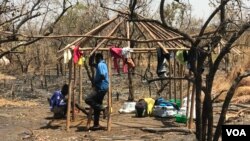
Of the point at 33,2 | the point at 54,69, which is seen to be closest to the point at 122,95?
the point at 33,2

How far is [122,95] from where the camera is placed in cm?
2088

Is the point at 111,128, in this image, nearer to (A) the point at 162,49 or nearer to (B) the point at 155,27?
(A) the point at 162,49

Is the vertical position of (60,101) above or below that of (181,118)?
above

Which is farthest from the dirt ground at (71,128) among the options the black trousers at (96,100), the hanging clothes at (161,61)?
the hanging clothes at (161,61)

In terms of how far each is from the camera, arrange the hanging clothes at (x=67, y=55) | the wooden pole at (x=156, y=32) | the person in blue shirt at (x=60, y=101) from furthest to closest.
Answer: the wooden pole at (x=156, y=32) → the person in blue shirt at (x=60, y=101) → the hanging clothes at (x=67, y=55)

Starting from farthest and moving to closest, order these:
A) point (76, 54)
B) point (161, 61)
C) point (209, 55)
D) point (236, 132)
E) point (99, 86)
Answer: point (161, 61), point (76, 54), point (99, 86), point (209, 55), point (236, 132)

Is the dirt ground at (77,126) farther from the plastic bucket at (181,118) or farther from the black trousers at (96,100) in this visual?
the black trousers at (96,100)

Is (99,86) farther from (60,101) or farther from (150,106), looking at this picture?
(150,106)

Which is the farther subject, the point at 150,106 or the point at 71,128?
the point at 150,106

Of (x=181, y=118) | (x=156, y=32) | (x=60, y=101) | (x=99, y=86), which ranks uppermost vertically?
(x=156, y=32)

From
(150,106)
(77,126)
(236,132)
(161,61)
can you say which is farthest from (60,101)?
(236,132)

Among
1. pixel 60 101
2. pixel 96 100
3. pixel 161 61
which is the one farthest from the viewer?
pixel 60 101

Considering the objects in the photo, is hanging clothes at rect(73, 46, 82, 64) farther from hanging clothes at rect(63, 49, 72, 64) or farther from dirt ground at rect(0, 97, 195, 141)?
dirt ground at rect(0, 97, 195, 141)

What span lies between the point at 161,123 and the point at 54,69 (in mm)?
28645
